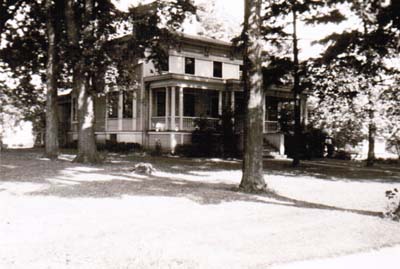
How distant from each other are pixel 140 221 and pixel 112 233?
1.08 metres

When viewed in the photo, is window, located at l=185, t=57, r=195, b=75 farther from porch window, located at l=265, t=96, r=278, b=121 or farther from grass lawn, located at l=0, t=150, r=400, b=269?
grass lawn, located at l=0, t=150, r=400, b=269

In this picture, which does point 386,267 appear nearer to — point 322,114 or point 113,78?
point 113,78

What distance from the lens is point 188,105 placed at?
33125 mm

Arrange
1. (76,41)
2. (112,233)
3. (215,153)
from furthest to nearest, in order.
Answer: (215,153)
(76,41)
(112,233)

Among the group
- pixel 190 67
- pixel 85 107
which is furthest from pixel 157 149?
pixel 85 107

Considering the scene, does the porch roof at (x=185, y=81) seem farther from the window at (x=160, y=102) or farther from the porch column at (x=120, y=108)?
the porch column at (x=120, y=108)

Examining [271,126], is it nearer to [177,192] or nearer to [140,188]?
[140,188]

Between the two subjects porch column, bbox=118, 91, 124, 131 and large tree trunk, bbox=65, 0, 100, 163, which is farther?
porch column, bbox=118, 91, 124, 131

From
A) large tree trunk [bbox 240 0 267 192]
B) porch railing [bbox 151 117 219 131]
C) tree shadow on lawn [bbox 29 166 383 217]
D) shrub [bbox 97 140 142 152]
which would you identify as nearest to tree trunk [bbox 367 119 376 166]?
porch railing [bbox 151 117 219 131]

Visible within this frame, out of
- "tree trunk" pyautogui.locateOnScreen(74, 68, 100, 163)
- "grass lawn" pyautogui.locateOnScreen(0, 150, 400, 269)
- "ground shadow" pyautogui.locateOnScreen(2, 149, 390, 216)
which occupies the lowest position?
"grass lawn" pyautogui.locateOnScreen(0, 150, 400, 269)

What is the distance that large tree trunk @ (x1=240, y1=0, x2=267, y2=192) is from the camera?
1316cm

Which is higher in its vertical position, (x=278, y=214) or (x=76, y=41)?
(x=76, y=41)

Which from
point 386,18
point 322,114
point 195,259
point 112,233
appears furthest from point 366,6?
point 322,114

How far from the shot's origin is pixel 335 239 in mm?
7719
